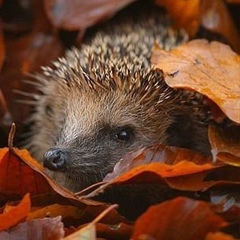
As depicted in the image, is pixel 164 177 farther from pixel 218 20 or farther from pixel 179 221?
pixel 218 20

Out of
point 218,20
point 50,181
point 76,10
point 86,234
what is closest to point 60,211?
point 50,181

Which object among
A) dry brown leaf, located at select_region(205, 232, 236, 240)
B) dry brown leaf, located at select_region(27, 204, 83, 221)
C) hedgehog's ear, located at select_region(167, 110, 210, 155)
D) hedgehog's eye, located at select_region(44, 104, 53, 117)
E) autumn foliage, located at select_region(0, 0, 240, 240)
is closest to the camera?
dry brown leaf, located at select_region(205, 232, 236, 240)

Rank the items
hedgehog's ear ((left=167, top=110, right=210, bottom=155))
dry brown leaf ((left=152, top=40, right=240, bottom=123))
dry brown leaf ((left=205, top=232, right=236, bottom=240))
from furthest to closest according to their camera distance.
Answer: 1. hedgehog's ear ((left=167, top=110, right=210, bottom=155))
2. dry brown leaf ((left=152, top=40, right=240, bottom=123))
3. dry brown leaf ((left=205, top=232, right=236, bottom=240))

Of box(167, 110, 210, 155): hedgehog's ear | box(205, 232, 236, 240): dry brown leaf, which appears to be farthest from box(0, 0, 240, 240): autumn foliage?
box(167, 110, 210, 155): hedgehog's ear

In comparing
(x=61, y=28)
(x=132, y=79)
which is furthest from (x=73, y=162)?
(x=61, y=28)

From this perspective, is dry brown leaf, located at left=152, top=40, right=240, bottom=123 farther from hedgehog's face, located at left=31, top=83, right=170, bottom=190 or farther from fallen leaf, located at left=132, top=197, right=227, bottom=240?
fallen leaf, located at left=132, top=197, right=227, bottom=240

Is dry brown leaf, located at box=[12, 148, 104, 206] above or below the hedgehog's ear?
above

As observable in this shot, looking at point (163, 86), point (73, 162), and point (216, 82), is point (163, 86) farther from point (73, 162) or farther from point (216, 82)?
point (73, 162)
